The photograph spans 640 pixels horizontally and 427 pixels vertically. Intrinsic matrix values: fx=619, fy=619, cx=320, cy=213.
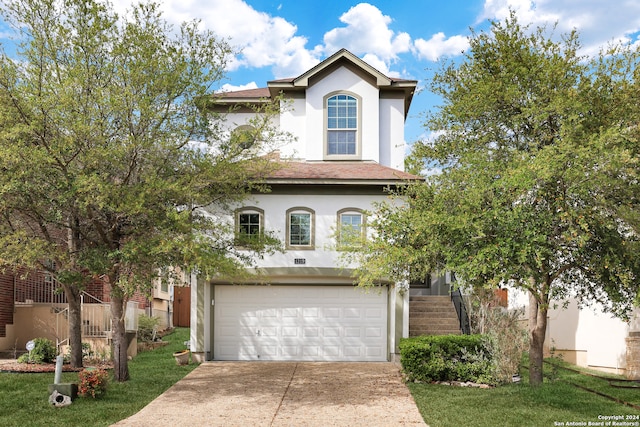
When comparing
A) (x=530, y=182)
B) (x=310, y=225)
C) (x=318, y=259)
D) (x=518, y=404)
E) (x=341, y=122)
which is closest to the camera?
(x=530, y=182)

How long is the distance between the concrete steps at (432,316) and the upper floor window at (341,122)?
213 inches

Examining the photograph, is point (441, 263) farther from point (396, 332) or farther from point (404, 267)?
point (396, 332)

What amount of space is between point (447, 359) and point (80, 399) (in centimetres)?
853

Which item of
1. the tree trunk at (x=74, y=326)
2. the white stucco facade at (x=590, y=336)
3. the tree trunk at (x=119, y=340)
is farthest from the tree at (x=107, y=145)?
the white stucco facade at (x=590, y=336)

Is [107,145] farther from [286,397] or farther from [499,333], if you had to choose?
[499,333]

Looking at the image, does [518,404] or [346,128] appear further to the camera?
[346,128]

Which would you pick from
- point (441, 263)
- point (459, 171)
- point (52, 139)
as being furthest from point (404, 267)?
point (52, 139)

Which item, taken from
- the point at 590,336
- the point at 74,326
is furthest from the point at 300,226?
the point at 590,336

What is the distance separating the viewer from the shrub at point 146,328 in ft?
70.9

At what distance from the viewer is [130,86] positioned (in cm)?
1281

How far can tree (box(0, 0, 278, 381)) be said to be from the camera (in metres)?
12.1

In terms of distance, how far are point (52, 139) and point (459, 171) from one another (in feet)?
26.6

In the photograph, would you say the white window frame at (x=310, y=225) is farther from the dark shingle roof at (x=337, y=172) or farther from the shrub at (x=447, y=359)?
the shrub at (x=447, y=359)

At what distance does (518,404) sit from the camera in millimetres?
12477
